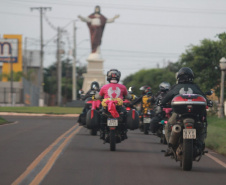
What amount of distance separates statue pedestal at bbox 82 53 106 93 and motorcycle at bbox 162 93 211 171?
257 ft

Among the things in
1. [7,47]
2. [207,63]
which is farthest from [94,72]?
[207,63]

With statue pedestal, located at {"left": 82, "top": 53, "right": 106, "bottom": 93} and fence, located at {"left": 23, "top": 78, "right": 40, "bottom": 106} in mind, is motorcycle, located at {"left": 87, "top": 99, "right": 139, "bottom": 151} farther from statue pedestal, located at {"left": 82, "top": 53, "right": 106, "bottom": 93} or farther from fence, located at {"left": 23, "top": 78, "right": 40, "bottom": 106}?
fence, located at {"left": 23, "top": 78, "right": 40, "bottom": 106}

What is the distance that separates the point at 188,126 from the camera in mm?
11922

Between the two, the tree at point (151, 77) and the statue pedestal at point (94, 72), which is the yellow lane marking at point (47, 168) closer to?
the statue pedestal at point (94, 72)

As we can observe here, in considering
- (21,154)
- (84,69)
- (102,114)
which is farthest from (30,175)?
(84,69)

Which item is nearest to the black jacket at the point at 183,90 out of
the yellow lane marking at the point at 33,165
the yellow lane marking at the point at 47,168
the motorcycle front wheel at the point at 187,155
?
the motorcycle front wheel at the point at 187,155

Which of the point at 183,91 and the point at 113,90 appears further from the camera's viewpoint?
the point at 113,90

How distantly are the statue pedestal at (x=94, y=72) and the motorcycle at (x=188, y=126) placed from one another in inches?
3089

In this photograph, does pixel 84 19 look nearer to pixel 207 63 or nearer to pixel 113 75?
pixel 207 63

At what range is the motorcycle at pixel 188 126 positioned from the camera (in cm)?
1194

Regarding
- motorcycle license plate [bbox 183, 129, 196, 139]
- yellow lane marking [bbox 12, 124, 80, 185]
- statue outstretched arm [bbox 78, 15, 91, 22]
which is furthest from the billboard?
motorcycle license plate [bbox 183, 129, 196, 139]

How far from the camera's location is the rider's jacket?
56.2ft

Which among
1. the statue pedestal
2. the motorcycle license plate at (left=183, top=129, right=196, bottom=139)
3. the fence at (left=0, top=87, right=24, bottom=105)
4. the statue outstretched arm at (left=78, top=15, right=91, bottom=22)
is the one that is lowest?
the fence at (left=0, top=87, right=24, bottom=105)

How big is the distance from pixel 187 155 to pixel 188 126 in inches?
20.5
